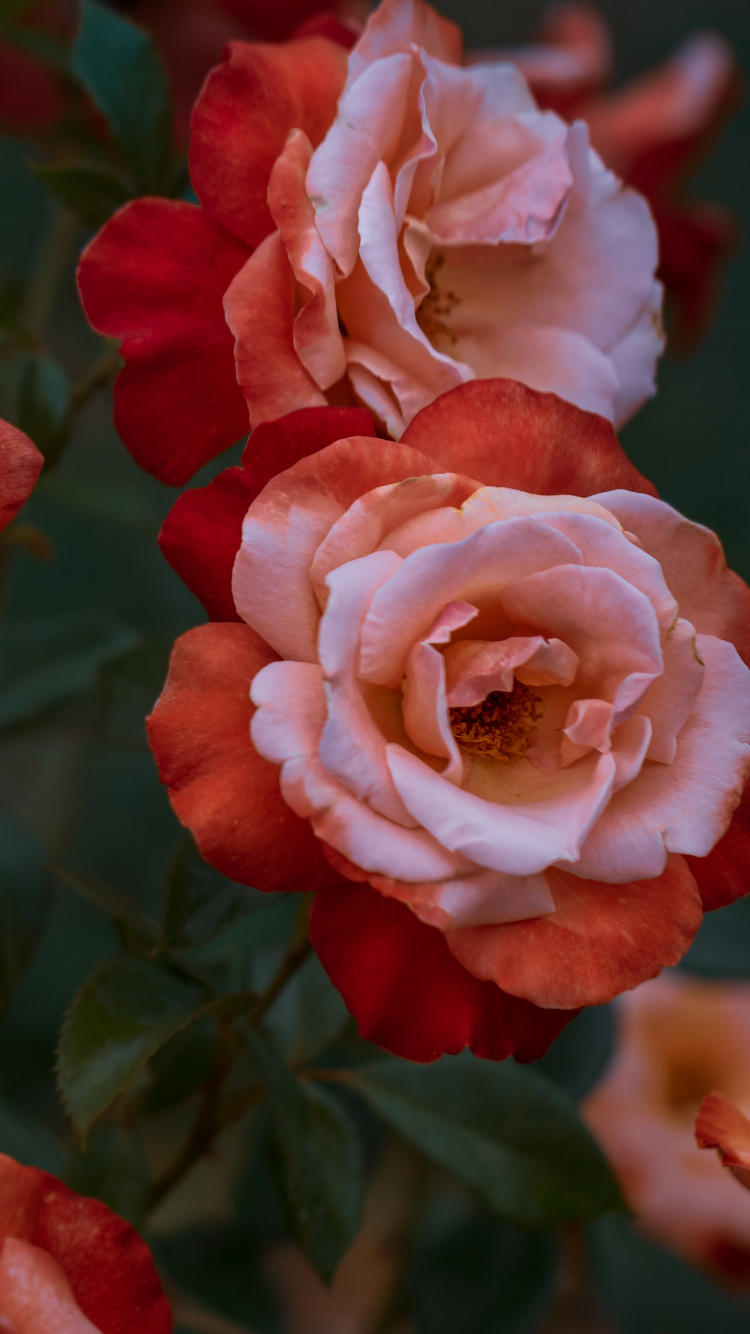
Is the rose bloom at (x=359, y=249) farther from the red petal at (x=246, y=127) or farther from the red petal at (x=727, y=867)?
the red petal at (x=727, y=867)

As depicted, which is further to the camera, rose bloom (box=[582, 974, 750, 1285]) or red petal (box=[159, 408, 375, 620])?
rose bloom (box=[582, 974, 750, 1285])

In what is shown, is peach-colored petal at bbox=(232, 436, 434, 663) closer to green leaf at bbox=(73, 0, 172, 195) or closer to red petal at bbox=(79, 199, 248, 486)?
red petal at bbox=(79, 199, 248, 486)

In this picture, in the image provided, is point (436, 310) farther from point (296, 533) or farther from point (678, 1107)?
point (678, 1107)

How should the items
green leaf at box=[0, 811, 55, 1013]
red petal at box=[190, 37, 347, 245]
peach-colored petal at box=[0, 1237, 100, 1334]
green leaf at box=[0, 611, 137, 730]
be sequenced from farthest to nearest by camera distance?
green leaf at box=[0, 611, 137, 730] → green leaf at box=[0, 811, 55, 1013] → red petal at box=[190, 37, 347, 245] → peach-colored petal at box=[0, 1237, 100, 1334]

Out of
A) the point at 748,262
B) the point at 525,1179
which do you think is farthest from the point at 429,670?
the point at 748,262

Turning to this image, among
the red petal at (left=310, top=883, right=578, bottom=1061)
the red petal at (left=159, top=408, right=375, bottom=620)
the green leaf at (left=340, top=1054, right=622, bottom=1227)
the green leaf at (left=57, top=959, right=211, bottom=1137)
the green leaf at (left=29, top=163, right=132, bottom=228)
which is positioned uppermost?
the green leaf at (left=29, top=163, right=132, bottom=228)

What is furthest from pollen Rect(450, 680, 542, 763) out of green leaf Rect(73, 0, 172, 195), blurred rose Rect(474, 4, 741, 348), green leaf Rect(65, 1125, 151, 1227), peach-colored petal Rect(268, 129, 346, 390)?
blurred rose Rect(474, 4, 741, 348)
